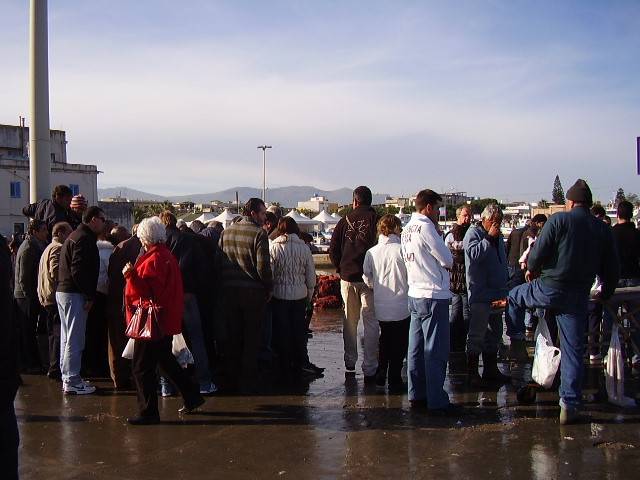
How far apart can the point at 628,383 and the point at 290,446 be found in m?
3.89

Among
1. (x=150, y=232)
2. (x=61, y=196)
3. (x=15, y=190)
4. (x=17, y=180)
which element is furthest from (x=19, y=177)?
(x=150, y=232)

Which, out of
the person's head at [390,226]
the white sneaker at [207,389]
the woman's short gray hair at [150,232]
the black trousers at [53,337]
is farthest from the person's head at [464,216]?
the black trousers at [53,337]

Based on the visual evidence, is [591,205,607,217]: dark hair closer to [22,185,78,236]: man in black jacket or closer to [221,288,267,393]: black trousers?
[221,288,267,393]: black trousers

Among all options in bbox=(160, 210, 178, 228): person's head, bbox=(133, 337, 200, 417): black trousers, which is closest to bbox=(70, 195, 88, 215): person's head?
bbox=(160, 210, 178, 228): person's head

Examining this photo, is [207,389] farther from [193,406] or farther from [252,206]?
[252,206]

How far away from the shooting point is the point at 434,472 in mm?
4691

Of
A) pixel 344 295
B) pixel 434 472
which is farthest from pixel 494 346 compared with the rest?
pixel 434 472

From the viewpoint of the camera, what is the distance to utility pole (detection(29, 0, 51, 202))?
1125 cm

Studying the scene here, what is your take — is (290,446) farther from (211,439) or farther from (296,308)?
(296,308)

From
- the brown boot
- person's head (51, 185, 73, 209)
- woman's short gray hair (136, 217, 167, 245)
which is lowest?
the brown boot

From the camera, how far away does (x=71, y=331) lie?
699 centimetres

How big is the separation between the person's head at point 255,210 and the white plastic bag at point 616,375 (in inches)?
145

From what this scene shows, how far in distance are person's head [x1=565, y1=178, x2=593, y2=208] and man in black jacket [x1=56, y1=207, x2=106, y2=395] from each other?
4.73m

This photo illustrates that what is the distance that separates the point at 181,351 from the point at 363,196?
2.78m
